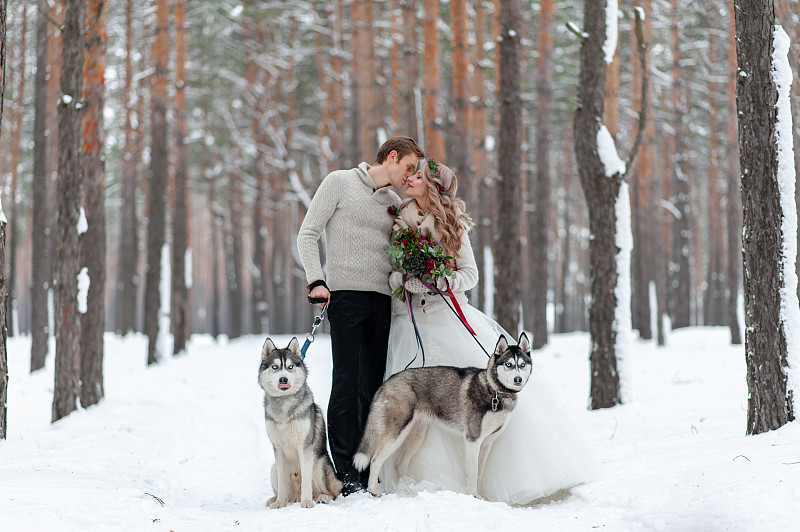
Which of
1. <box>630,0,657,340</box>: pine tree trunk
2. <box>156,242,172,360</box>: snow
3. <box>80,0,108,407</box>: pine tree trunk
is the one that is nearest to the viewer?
<box>80,0,108,407</box>: pine tree trunk

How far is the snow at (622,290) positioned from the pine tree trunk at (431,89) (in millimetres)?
7223

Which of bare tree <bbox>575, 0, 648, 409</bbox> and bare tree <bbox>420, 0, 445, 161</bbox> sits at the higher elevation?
bare tree <bbox>420, 0, 445, 161</bbox>

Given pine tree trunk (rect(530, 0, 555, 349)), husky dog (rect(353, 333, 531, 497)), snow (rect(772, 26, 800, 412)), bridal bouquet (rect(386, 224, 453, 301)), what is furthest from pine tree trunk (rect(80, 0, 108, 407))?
pine tree trunk (rect(530, 0, 555, 349))

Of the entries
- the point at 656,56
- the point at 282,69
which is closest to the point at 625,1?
the point at 656,56

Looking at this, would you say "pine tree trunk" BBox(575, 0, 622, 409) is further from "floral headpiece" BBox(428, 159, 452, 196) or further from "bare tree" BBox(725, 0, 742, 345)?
"bare tree" BBox(725, 0, 742, 345)

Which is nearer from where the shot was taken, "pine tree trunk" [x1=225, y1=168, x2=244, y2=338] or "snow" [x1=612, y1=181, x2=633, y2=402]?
"snow" [x1=612, y1=181, x2=633, y2=402]

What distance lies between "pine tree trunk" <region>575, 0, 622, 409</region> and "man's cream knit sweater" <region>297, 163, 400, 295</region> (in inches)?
160

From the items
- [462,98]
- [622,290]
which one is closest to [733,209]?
[462,98]

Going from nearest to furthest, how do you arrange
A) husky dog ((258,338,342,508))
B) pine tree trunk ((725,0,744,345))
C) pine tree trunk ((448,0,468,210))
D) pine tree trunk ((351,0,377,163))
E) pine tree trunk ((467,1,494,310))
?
1. husky dog ((258,338,342,508))
2. pine tree trunk ((448,0,468,210))
3. pine tree trunk ((725,0,744,345))
4. pine tree trunk ((351,0,377,163))
5. pine tree trunk ((467,1,494,310))

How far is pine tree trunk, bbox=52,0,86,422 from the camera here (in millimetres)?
8555

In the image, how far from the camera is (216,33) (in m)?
23.4

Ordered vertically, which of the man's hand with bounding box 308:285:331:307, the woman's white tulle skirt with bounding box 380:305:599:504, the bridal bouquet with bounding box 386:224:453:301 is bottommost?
the woman's white tulle skirt with bounding box 380:305:599:504

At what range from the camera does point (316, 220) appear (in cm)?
503

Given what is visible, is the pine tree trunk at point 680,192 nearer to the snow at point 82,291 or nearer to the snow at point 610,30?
the snow at point 610,30
